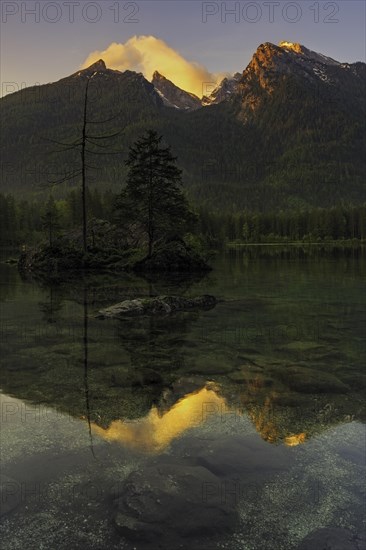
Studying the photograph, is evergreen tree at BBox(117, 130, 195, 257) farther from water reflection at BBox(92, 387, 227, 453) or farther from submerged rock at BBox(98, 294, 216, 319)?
water reflection at BBox(92, 387, 227, 453)

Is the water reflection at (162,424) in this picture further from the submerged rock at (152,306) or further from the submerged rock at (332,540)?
the submerged rock at (152,306)

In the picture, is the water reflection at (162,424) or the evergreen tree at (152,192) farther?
the evergreen tree at (152,192)

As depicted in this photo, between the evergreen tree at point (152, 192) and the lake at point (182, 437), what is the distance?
104 ft

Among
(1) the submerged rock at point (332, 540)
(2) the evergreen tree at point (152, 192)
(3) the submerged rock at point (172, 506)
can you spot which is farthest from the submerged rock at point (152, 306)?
(2) the evergreen tree at point (152, 192)

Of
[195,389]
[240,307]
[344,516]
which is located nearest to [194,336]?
[195,389]

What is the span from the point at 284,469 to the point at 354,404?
12.0ft

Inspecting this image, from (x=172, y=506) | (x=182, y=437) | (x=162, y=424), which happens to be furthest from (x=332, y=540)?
(x=162, y=424)

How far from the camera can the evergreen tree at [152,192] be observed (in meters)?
47.2

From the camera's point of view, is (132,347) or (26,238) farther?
(26,238)

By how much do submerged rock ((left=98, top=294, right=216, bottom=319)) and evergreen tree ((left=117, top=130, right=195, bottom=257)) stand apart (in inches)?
977

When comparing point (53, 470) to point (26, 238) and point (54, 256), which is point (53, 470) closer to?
point (54, 256)

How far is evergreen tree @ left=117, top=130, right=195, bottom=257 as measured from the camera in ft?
155

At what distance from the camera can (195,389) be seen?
426 inches

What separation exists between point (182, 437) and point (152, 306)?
13.8 meters
